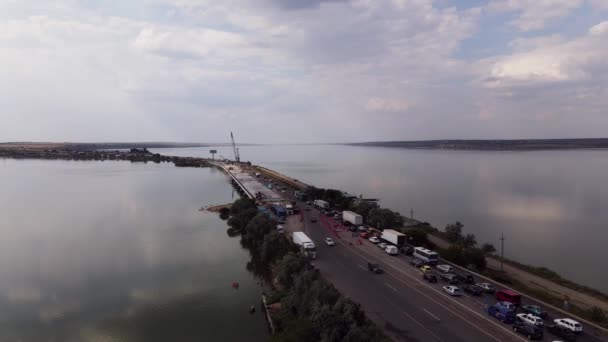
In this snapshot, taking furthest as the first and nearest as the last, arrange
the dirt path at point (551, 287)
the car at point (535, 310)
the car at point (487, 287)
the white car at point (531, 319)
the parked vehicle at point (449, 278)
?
the parked vehicle at point (449, 278)
the dirt path at point (551, 287)
the car at point (487, 287)
the car at point (535, 310)
the white car at point (531, 319)

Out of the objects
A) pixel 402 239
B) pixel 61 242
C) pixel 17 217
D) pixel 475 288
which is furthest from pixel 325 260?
pixel 17 217

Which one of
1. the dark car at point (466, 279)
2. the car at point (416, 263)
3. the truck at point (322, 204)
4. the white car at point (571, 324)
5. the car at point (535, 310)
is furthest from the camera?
the truck at point (322, 204)

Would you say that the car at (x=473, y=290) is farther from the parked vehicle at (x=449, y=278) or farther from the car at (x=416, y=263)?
the car at (x=416, y=263)

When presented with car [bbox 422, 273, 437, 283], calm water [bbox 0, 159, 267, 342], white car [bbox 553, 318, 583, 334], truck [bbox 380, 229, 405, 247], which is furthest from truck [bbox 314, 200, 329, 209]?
white car [bbox 553, 318, 583, 334]

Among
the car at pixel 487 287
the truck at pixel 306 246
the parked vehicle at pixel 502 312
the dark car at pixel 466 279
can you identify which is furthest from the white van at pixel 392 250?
the parked vehicle at pixel 502 312

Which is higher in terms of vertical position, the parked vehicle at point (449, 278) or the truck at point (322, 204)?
the truck at point (322, 204)

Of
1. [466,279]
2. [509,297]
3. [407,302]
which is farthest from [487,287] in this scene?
[407,302]

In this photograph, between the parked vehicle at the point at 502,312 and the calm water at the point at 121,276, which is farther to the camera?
the calm water at the point at 121,276

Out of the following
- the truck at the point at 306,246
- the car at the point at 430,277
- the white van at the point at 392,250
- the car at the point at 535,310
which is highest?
the truck at the point at 306,246
